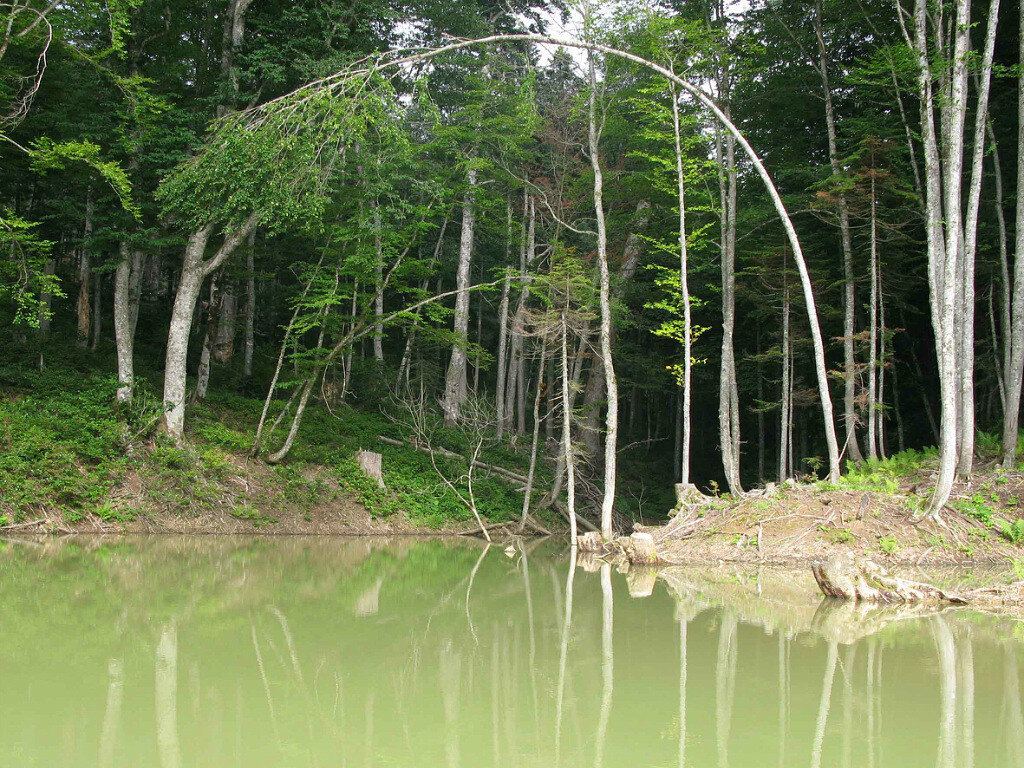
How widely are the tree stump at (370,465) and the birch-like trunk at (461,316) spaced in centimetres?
355

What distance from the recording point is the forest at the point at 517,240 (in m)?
13.5

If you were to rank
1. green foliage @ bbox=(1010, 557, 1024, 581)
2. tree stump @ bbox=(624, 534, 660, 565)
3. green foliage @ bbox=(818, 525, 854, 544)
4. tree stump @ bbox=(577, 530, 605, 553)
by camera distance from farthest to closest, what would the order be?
tree stump @ bbox=(577, 530, 605, 553), tree stump @ bbox=(624, 534, 660, 565), green foliage @ bbox=(818, 525, 854, 544), green foliage @ bbox=(1010, 557, 1024, 581)

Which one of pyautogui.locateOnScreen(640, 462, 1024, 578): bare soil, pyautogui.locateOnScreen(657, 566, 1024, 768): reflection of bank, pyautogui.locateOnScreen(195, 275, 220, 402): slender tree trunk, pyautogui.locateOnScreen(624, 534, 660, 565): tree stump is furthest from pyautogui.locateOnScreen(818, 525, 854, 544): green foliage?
pyautogui.locateOnScreen(195, 275, 220, 402): slender tree trunk

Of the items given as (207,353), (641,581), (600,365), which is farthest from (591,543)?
(207,353)

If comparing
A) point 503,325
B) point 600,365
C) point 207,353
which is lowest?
point 600,365

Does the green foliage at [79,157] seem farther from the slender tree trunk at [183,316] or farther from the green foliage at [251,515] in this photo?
the green foliage at [251,515]

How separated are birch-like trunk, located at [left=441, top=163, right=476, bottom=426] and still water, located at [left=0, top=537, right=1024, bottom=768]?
41.0 feet

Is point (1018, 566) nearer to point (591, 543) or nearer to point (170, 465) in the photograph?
point (591, 543)

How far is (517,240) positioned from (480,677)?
1772 cm

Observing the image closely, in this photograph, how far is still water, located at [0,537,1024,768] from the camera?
3.92 meters

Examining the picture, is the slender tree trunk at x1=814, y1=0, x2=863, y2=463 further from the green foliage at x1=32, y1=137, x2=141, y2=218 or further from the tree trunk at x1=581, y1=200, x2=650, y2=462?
the green foliage at x1=32, y1=137, x2=141, y2=218

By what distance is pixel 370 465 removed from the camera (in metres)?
17.9

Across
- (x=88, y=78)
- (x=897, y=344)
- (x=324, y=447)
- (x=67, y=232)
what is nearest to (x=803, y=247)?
(x=897, y=344)

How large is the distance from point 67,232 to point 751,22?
19395 millimetres
